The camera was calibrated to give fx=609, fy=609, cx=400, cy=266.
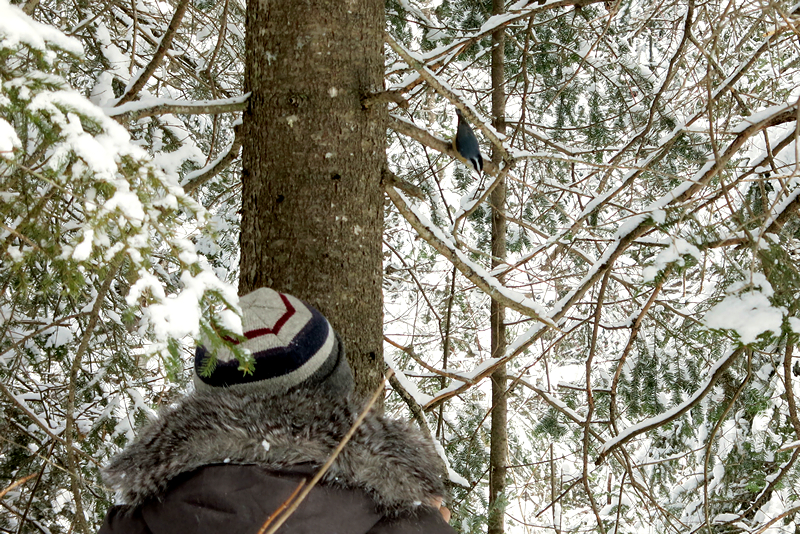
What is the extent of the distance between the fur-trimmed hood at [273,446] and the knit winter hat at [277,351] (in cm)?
3

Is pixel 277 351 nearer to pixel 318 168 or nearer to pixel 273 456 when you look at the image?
pixel 273 456

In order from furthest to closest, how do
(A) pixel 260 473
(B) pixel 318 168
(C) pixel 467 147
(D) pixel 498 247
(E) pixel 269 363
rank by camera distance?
1. (D) pixel 498 247
2. (C) pixel 467 147
3. (B) pixel 318 168
4. (E) pixel 269 363
5. (A) pixel 260 473

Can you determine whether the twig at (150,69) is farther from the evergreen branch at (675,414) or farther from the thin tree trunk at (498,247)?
the thin tree trunk at (498,247)

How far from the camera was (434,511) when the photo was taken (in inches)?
51.3

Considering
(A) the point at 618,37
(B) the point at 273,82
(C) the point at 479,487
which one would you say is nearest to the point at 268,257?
(B) the point at 273,82

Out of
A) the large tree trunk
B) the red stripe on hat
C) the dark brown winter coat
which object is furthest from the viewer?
the large tree trunk

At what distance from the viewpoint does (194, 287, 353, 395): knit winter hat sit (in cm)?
129

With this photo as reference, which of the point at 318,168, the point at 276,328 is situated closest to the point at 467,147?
the point at 318,168

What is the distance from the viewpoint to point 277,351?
1297 millimetres

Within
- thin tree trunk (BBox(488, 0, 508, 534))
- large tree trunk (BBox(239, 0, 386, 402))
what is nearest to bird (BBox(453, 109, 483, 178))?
large tree trunk (BBox(239, 0, 386, 402))

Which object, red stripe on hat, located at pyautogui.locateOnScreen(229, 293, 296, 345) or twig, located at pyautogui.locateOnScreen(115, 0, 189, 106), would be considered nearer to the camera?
red stripe on hat, located at pyautogui.locateOnScreen(229, 293, 296, 345)

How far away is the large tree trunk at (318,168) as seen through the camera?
1.83 m

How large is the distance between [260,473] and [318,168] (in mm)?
1000

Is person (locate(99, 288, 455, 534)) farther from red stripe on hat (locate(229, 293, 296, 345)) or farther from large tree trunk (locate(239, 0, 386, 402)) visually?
large tree trunk (locate(239, 0, 386, 402))
